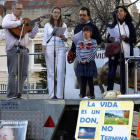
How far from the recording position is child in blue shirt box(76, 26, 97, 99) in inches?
227

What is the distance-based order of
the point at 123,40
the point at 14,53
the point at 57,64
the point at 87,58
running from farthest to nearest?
1. the point at 57,64
2. the point at 123,40
3. the point at 14,53
4. the point at 87,58

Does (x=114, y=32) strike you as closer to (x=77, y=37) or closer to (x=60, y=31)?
(x=77, y=37)

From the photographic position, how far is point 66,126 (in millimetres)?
6016

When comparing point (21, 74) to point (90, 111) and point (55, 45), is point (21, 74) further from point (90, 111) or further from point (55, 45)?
point (90, 111)

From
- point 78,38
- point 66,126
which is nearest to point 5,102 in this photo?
point 66,126

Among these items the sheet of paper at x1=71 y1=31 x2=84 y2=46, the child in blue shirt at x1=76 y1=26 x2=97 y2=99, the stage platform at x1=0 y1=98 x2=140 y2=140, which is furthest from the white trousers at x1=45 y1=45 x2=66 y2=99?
the stage platform at x1=0 y1=98 x2=140 y2=140

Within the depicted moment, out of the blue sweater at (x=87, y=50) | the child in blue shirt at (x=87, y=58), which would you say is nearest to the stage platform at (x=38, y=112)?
the child in blue shirt at (x=87, y=58)

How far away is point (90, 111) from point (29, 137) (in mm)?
1064

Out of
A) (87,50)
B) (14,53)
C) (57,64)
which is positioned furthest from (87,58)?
(14,53)

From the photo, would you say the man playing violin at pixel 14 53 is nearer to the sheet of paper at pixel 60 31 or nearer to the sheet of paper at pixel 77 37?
the sheet of paper at pixel 60 31

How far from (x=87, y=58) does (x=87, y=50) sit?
144 mm

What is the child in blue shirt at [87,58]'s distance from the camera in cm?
576

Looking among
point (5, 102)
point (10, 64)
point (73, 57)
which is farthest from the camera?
point (73, 57)

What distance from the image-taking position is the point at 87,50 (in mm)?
5805
